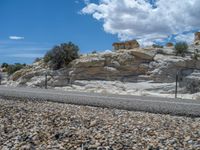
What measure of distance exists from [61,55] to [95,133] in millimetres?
26199

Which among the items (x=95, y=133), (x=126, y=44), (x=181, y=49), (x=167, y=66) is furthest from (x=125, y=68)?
(x=95, y=133)

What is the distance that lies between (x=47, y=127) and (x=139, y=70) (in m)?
23.0

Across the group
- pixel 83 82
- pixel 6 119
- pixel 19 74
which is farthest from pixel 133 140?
pixel 19 74

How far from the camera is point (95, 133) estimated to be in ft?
19.6

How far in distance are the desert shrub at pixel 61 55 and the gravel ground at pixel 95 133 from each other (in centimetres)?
2359

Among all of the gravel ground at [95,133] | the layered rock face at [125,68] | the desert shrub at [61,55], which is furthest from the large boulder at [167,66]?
the gravel ground at [95,133]

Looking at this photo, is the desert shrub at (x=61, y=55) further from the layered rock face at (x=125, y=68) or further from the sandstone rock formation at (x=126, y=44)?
the sandstone rock formation at (x=126, y=44)

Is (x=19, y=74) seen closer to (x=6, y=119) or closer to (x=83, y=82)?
(x=83, y=82)

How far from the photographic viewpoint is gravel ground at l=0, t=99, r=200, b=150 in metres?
5.24

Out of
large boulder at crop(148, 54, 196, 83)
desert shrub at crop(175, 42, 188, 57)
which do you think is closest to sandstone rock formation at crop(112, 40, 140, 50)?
desert shrub at crop(175, 42, 188, 57)

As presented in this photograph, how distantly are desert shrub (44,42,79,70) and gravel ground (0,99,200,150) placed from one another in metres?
23.6

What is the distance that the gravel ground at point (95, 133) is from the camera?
524 cm

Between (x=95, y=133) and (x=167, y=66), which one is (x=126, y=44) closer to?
(x=167, y=66)

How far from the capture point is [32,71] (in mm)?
32594
